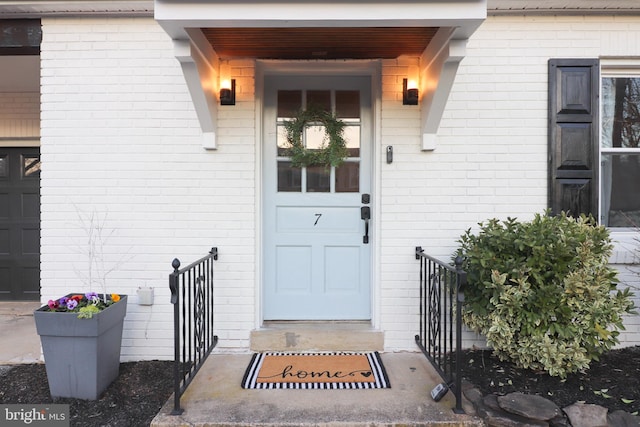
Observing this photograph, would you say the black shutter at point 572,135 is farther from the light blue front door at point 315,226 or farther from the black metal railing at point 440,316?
the light blue front door at point 315,226

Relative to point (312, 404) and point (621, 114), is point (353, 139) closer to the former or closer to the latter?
point (312, 404)

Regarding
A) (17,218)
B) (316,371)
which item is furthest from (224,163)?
(17,218)

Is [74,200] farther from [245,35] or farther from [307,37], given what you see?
[307,37]

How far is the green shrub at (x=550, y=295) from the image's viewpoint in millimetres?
2445

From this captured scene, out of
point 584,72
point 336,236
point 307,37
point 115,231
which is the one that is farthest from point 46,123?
point 584,72

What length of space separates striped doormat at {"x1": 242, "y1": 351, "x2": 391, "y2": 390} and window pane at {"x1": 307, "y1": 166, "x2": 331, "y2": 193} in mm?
1326

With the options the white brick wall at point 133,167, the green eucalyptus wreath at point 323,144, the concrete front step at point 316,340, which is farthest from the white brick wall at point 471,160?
the white brick wall at point 133,167

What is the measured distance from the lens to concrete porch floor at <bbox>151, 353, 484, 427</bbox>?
216cm

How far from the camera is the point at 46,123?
119 inches

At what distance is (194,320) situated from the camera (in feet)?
8.32

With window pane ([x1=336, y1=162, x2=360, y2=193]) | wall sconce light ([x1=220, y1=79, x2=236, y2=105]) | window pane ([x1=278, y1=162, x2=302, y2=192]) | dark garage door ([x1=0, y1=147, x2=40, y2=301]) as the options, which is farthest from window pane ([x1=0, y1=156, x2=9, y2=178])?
window pane ([x1=336, y1=162, x2=360, y2=193])

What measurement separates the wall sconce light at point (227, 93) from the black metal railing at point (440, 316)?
1868mm

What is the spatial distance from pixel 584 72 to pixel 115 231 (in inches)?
153

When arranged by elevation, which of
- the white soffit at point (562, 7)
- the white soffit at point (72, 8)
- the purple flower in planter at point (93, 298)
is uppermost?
the white soffit at point (562, 7)
